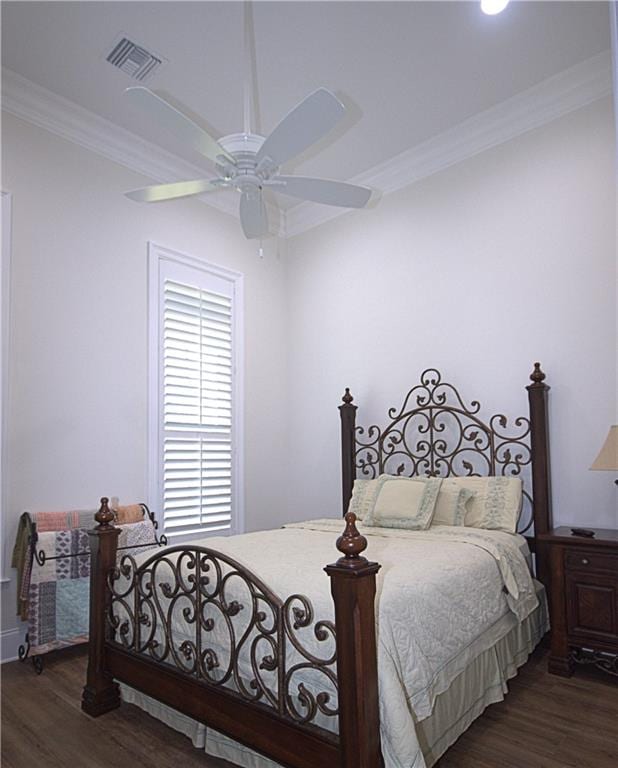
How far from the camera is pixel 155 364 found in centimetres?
424

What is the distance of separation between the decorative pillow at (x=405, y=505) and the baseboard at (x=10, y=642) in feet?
7.12

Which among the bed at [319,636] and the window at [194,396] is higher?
the window at [194,396]

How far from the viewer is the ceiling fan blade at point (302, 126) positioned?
2.27 metres

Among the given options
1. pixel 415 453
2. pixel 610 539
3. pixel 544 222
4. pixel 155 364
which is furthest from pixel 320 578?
pixel 544 222

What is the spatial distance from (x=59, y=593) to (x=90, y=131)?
305 centimetres

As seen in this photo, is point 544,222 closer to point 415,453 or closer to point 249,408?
point 415,453

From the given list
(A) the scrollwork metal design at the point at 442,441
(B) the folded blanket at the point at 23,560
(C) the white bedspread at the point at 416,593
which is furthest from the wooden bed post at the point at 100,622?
(A) the scrollwork metal design at the point at 442,441

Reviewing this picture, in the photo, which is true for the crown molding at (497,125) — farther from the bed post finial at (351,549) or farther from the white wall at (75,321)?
the bed post finial at (351,549)

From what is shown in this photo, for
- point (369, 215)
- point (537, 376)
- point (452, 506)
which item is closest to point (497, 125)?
point (369, 215)

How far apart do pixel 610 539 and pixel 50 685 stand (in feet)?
9.86

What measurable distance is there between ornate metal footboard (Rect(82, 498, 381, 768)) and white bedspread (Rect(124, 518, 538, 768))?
3.3 inches

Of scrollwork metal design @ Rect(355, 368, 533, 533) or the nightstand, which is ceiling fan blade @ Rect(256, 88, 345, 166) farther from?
the nightstand

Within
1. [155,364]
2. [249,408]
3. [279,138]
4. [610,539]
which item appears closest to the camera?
[279,138]

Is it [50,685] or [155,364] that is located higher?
[155,364]
